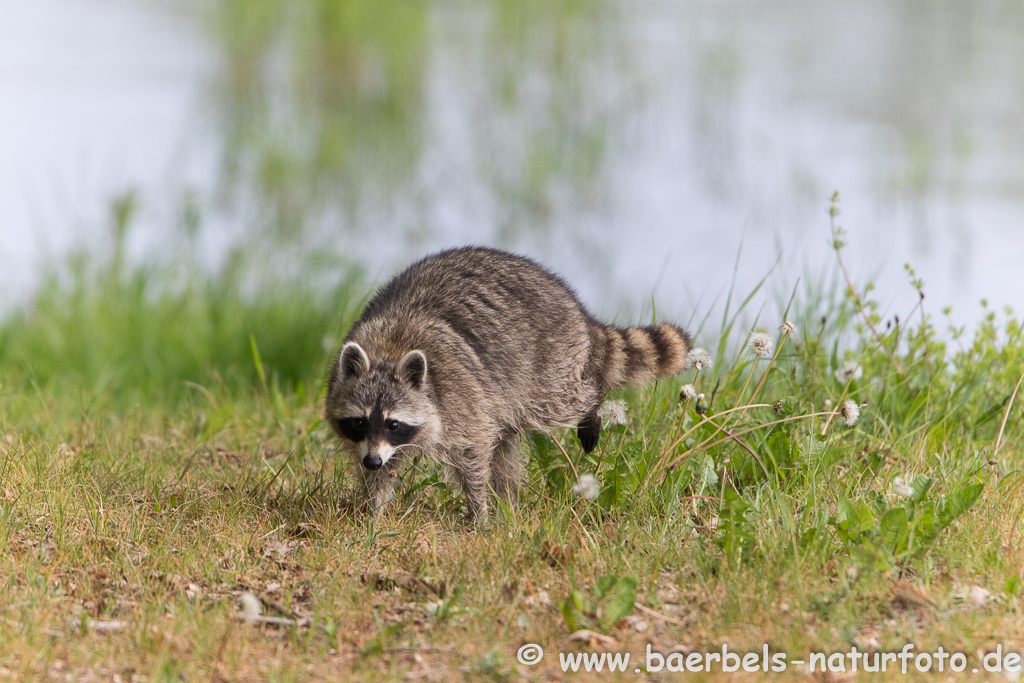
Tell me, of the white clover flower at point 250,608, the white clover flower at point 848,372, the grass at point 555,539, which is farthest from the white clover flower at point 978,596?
the white clover flower at point 250,608

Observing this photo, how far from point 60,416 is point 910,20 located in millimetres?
13352

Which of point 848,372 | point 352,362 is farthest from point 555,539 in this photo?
point 848,372

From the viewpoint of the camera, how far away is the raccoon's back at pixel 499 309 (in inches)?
187

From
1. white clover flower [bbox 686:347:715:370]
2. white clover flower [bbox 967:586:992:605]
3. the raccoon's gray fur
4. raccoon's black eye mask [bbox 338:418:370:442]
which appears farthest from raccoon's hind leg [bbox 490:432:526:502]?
white clover flower [bbox 967:586:992:605]

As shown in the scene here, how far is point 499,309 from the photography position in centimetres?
480

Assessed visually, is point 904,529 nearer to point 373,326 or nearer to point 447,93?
point 373,326

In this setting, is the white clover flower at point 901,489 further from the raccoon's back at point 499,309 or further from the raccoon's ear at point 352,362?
the raccoon's ear at point 352,362

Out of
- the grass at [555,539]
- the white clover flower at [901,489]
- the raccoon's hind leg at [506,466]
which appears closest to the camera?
the grass at [555,539]

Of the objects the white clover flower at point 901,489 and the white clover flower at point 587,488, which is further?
the white clover flower at point 587,488

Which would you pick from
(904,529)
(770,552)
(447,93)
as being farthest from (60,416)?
(447,93)

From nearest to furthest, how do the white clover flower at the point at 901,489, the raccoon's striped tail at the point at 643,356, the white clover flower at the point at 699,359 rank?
the white clover flower at the point at 901,489, the white clover flower at the point at 699,359, the raccoon's striped tail at the point at 643,356

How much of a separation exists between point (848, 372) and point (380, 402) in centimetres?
222

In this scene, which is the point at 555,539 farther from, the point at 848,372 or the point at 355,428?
the point at 848,372

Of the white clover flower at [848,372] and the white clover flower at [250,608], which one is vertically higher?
the white clover flower at [848,372]
